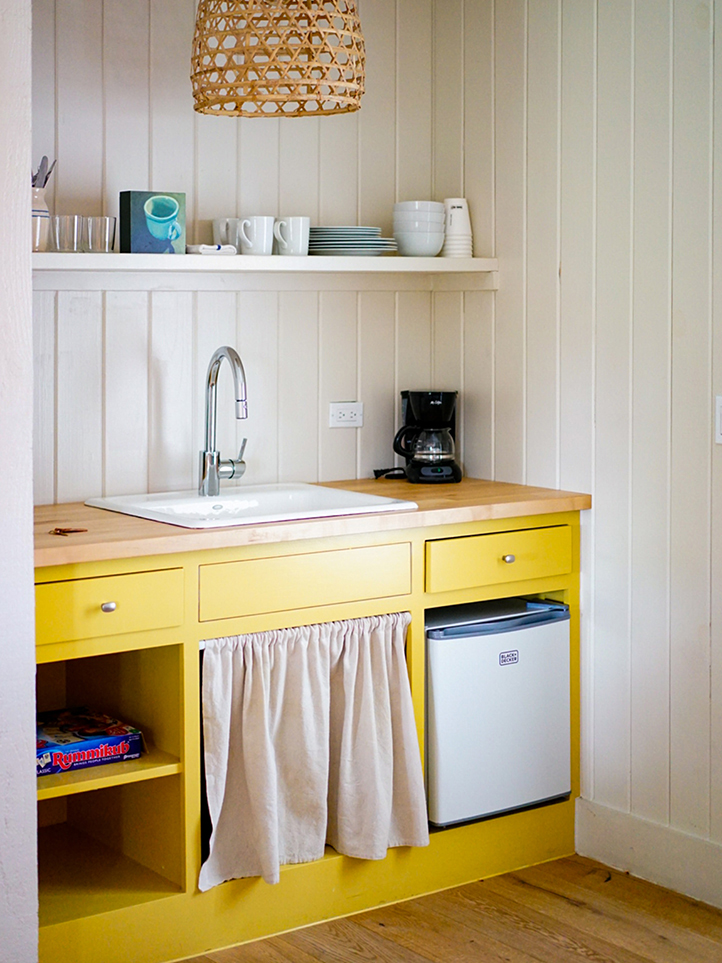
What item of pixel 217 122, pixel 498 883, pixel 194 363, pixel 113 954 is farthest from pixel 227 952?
pixel 217 122

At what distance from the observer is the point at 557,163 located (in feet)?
10.1

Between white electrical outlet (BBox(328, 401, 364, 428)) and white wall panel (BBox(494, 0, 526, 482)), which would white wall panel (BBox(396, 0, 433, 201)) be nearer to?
white wall panel (BBox(494, 0, 526, 482))

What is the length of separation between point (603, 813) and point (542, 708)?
318 millimetres

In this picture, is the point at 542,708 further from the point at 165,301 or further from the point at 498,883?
the point at 165,301

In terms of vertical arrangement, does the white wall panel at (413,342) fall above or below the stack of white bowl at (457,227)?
below

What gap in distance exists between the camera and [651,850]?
9.52 ft

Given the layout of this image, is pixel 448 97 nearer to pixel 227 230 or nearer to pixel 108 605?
pixel 227 230

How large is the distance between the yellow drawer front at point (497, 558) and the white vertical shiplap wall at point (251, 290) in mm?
429

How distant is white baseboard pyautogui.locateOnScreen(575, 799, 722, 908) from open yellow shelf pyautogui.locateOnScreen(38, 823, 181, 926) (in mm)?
1115

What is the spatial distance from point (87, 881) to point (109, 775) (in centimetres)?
31

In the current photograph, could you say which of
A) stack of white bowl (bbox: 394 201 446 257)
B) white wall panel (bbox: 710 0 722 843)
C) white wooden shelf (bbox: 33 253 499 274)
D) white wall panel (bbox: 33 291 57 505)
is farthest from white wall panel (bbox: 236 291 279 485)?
white wall panel (bbox: 710 0 722 843)

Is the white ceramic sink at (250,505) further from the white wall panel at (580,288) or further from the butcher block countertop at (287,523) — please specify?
the white wall panel at (580,288)

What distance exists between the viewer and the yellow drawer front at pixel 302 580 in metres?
2.49

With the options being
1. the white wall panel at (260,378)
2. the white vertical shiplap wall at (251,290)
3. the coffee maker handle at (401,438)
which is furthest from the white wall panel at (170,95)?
the coffee maker handle at (401,438)
